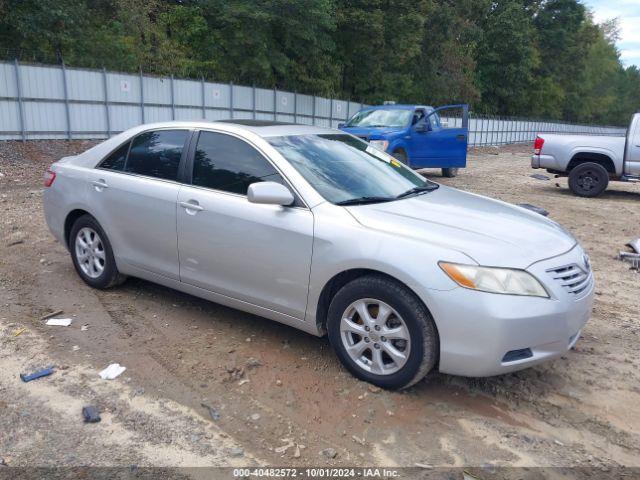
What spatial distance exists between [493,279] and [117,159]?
351 centimetres

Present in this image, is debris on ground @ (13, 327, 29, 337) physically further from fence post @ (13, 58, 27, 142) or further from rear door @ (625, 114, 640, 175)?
fence post @ (13, 58, 27, 142)

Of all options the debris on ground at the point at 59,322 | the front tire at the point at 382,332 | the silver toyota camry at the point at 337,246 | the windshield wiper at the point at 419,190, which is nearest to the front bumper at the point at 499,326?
the silver toyota camry at the point at 337,246

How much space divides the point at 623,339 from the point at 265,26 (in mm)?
21840

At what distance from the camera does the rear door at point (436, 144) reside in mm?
13586

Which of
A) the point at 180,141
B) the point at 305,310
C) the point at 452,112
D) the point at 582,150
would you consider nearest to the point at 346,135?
the point at 180,141

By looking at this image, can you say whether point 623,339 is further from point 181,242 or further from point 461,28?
point 461,28

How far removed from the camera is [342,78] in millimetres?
31375

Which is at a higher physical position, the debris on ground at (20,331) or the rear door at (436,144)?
the rear door at (436,144)

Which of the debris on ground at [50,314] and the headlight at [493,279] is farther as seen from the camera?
the debris on ground at [50,314]

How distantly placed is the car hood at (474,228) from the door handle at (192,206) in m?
1.22

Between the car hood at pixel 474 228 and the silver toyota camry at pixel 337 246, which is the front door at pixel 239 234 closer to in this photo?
the silver toyota camry at pixel 337 246

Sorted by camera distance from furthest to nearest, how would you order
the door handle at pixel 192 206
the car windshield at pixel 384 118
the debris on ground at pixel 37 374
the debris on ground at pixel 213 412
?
1. the car windshield at pixel 384 118
2. the door handle at pixel 192 206
3. the debris on ground at pixel 37 374
4. the debris on ground at pixel 213 412

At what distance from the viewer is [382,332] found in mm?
3457

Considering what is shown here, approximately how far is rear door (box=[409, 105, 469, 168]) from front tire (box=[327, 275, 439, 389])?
10.3m
